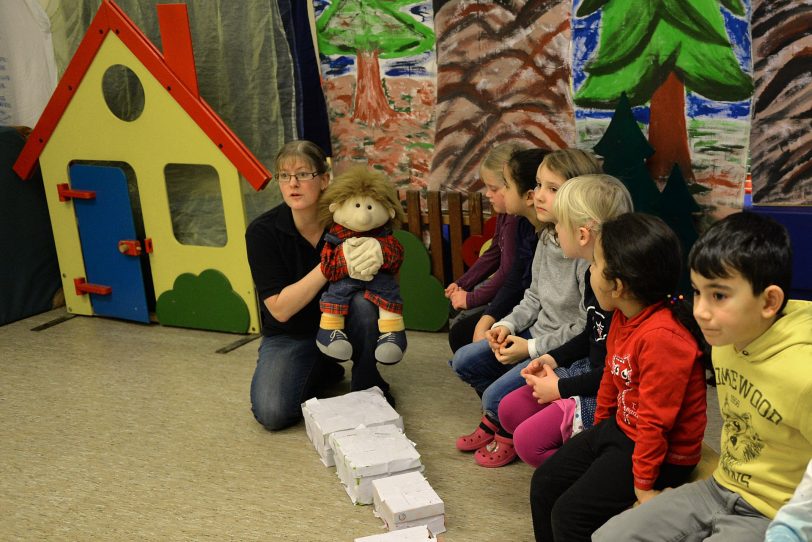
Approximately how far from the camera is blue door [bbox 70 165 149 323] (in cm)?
407

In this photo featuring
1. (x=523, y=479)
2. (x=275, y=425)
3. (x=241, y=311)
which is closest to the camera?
(x=523, y=479)

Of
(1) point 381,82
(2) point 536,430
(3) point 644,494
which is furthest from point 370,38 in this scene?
(3) point 644,494

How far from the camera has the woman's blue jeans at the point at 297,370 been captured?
2.97 metres

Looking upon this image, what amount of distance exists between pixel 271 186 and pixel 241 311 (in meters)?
0.62

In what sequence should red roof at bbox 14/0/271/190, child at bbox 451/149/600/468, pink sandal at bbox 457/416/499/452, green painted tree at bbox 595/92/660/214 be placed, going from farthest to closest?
red roof at bbox 14/0/271/190, green painted tree at bbox 595/92/660/214, pink sandal at bbox 457/416/499/452, child at bbox 451/149/600/468

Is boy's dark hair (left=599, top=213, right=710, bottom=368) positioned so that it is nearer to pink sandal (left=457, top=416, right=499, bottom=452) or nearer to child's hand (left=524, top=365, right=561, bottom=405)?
child's hand (left=524, top=365, right=561, bottom=405)

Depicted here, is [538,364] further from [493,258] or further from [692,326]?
[493,258]

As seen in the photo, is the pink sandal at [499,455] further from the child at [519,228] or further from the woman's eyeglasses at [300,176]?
the woman's eyeglasses at [300,176]

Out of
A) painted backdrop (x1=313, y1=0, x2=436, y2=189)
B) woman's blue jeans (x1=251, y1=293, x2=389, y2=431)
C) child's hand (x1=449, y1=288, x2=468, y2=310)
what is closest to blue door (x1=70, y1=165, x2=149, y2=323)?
painted backdrop (x1=313, y1=0, x2=436, y2=189)

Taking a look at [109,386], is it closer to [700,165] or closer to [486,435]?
[486,435]

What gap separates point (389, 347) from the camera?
290cm

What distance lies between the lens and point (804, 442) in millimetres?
1530

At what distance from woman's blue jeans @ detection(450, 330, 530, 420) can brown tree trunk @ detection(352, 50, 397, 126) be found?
4.75 feet

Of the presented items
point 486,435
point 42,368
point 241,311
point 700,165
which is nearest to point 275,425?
point 486,435
